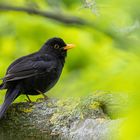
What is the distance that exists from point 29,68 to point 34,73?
12 cm

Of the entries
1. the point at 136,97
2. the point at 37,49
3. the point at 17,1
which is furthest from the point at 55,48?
the point at 136,97

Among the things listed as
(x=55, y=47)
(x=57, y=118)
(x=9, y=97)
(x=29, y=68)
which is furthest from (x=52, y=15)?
(x=57, y=118)

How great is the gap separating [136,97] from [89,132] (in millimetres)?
979

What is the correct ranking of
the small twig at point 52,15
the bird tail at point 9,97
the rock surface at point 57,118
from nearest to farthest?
the rock surface at point 57,118 → the bird tail at point 9,97 → the small twig at point 52,15

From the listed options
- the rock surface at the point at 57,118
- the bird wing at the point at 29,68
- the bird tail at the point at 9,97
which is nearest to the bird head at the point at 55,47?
the bird wing at the point at 29,68

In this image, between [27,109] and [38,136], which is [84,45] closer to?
[27,109]

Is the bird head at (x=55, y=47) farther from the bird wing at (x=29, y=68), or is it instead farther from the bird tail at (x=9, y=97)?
the bird tail at (x=9, y=97)

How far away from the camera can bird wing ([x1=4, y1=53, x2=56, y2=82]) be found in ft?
14.3

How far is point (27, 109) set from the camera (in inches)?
117

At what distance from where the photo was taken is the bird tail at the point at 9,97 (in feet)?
10.6

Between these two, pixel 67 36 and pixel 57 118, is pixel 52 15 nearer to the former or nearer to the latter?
pixel 67 36

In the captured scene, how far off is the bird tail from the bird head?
1068 mm

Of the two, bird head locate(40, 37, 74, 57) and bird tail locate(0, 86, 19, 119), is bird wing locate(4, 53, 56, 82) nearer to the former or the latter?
bird tail locate(0, 86, 19, 119)

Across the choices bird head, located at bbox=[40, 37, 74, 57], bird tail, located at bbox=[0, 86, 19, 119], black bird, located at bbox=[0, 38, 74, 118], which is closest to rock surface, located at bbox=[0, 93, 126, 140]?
bird tail, located at bbox=[0, 86, 19, 119]
